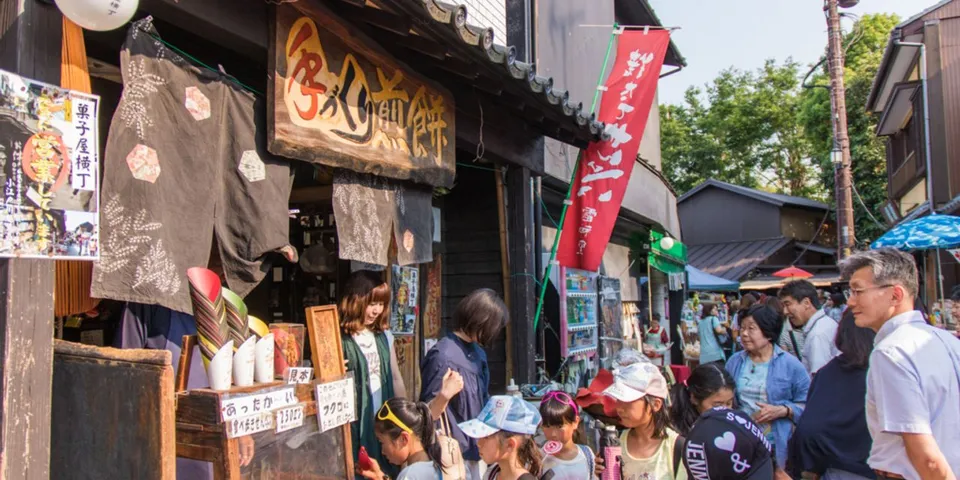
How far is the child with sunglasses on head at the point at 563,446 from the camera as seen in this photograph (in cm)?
367

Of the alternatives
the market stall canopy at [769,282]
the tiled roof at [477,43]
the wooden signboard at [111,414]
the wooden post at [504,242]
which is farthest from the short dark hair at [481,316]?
the market stall canopy at [769,282]

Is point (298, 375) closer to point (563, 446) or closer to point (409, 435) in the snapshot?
point (409, 435)

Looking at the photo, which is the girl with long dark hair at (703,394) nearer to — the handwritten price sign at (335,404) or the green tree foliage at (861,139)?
the handwritten price sign at (335,404)

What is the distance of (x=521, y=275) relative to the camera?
7270 mm

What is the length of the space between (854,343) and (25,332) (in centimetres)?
429

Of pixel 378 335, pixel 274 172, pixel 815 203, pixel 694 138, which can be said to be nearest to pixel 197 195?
pixel 274 172

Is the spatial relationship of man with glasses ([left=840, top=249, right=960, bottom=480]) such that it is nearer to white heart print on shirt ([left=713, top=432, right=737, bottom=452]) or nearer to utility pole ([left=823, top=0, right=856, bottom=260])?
white heart print on shirt ([left=713, top=432, right=737, bottom=452])

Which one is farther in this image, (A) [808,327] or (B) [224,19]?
(A) [808,327]

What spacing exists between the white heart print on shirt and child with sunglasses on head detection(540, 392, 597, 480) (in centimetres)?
80

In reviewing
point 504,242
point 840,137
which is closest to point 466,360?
point 504,242

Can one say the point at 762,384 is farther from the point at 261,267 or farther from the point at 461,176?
the point at 461,176

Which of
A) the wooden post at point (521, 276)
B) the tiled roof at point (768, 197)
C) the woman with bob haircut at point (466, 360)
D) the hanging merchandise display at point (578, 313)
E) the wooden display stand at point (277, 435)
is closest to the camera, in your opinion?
the wooden display stand at point (277, 435)

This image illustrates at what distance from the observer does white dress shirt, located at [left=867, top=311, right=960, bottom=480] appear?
2.85 meters

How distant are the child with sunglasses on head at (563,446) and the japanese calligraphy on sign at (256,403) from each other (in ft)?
4.80
